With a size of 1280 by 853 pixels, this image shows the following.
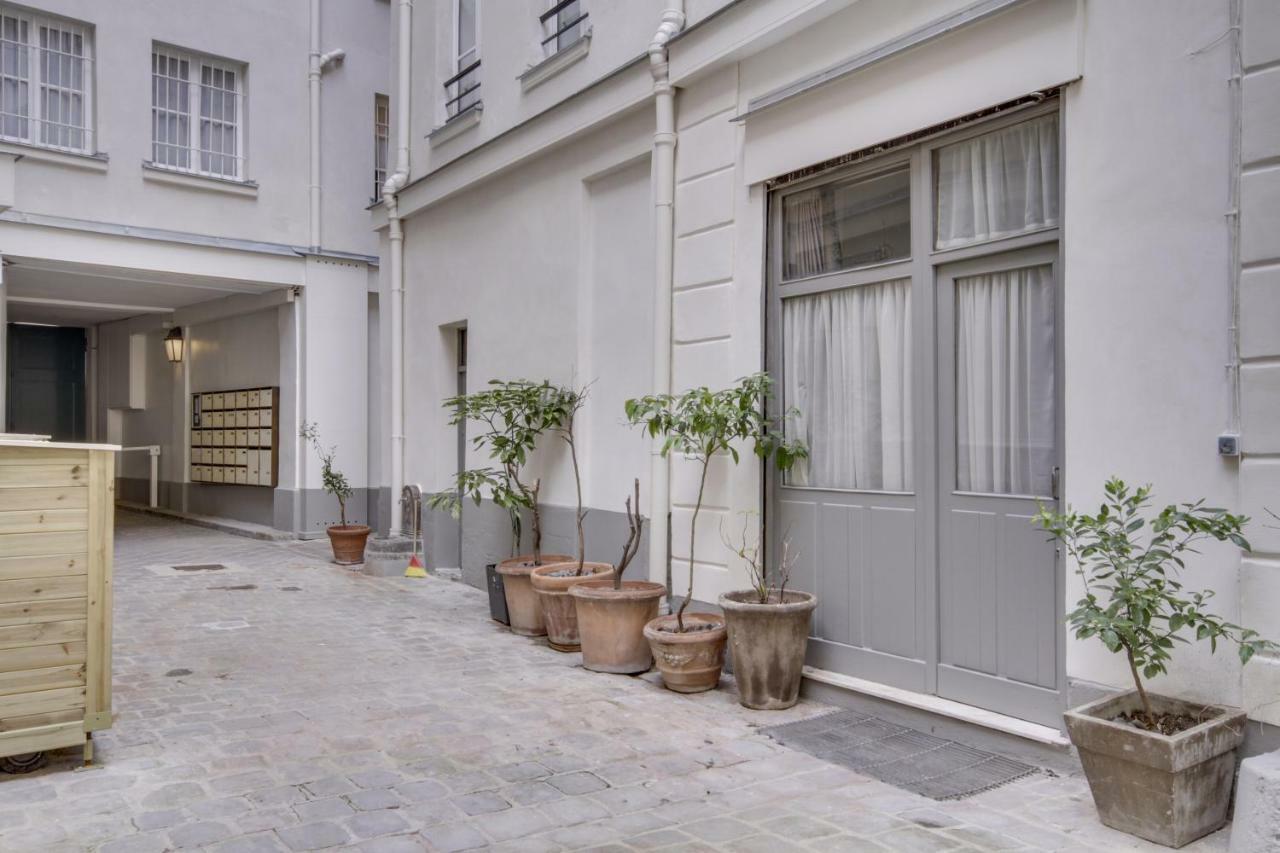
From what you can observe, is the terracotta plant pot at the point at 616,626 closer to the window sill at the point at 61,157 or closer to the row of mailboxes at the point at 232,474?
the row of mailboxes at the point at 232,474

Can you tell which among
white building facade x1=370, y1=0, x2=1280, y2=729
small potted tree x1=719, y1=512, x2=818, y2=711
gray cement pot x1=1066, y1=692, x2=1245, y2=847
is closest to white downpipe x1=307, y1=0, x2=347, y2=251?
white building facade x1=370, y1=0, x2=1280, y2=729

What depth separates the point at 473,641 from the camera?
7.34m

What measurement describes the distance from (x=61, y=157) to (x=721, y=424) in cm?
969

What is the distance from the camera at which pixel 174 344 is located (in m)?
15.8

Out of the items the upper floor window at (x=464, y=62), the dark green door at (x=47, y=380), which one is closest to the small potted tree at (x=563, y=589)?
the upper floor window at (x=464, y=62)

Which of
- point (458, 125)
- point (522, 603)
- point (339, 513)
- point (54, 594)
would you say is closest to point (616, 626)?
point (522, 603)

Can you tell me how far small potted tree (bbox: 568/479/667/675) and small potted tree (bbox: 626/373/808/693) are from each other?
0.17 meters

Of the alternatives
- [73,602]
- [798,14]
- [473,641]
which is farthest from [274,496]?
[798,14]

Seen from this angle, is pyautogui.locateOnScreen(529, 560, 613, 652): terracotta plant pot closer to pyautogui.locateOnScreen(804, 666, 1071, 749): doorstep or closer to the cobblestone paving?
the cobblestone paving

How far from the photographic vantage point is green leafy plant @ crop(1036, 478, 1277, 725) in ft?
11.9

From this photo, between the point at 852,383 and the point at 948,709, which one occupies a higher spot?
the point at 852,383

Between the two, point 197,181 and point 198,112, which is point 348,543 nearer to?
point 197,181

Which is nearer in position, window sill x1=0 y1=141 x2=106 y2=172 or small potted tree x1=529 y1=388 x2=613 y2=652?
small potted tree x1=529 y1=388 x2=613 y2=652

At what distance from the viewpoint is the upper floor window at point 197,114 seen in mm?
12570
